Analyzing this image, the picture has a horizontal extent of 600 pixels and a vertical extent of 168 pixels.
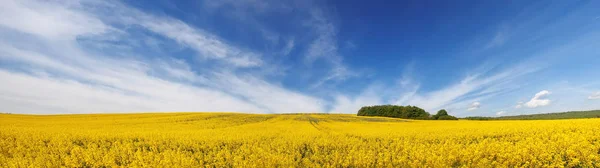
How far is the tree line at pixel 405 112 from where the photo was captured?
186 feet

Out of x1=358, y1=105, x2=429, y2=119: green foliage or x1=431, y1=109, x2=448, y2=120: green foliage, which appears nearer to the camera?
x1=431, y1=109, x2=448, y2=120: green foliage

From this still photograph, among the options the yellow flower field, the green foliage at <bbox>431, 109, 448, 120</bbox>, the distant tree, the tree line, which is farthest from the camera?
the tree line

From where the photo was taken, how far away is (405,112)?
60469 millimetres

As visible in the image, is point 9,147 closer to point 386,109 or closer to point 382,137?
point 382,137

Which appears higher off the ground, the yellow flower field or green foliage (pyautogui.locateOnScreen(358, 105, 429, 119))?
green foliage (pyautogui.locateOnScreen(358, 105, 429, 119))

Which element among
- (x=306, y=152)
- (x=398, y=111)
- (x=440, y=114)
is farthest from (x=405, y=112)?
(x=306, y=152)

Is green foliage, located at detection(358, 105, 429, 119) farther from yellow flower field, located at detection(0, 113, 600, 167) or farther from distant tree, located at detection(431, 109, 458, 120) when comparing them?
yellow flower field, located at detection(0, 113, 600, 167)

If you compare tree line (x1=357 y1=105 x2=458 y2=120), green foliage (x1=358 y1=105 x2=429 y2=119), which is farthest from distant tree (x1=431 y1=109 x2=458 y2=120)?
green foliage (x1=358 y1=105 x2=429 y2=119)

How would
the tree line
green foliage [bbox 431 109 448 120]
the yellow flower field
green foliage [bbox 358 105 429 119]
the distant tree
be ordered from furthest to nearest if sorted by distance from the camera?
green foliage [bbox 358 105 429 119] < the tree line < green foliage [bbox 431 109 448 120] < the distant tree < the yellow flower field

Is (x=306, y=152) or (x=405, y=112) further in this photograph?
(x=405, y=112)

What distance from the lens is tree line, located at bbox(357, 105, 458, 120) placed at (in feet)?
186

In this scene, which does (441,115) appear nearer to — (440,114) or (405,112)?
(440,114)

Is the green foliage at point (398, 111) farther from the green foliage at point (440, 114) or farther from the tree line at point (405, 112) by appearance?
the green foliage at point (440, 114)

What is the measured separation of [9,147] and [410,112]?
59.9 m
